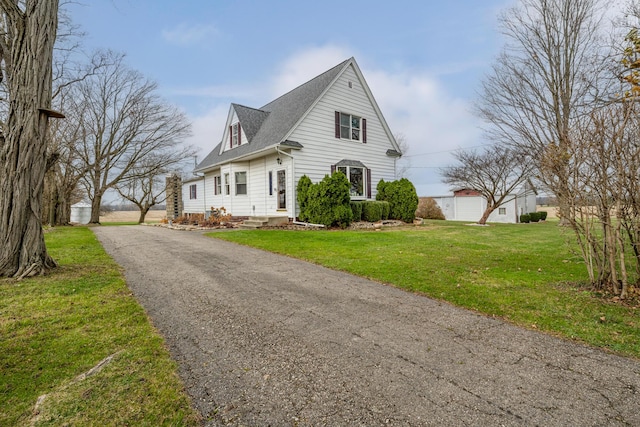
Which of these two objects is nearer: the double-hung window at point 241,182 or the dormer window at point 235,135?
the double-hung window at point 241,182

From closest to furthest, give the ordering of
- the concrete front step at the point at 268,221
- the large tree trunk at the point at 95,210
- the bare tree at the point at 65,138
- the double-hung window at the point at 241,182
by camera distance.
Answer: the concrete front step at the point at 268,221, the bare tree at the point at 65,138, the double-hung window at the point at 241,182, the large tree trunk at the point at 95,210

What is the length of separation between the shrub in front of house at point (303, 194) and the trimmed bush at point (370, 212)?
2.89 meters

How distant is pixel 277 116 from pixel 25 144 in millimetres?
12385

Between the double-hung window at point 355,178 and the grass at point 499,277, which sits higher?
the double-hung window at point 355,178

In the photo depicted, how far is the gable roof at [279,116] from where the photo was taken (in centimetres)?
1415

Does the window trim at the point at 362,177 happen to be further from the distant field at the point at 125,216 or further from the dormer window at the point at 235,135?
the distant field at the point at 125,216

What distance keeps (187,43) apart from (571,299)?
49.7 feet

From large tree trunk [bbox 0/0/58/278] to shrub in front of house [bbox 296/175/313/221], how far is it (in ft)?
28.9

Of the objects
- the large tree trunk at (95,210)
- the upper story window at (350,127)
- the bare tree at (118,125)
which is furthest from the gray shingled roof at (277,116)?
the large tree trunk at (95,210)

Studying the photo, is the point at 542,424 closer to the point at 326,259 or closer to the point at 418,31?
the point at 326,259

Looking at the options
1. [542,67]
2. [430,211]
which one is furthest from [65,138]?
[430,211]

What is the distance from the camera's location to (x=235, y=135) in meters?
17.8

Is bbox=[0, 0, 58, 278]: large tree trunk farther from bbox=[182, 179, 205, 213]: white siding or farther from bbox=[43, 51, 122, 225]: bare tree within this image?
bbox=[182, 179, 205, 213]: white siding

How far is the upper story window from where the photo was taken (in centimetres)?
1535
